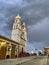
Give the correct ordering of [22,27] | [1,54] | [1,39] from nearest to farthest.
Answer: [1,39] → [1,54] → [22,27]

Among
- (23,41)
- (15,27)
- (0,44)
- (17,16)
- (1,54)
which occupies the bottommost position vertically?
(1,54)

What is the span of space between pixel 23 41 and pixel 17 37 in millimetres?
15664

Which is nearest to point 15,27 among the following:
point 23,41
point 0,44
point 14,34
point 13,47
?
point 14,34

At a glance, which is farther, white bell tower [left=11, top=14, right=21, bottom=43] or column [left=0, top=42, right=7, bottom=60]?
white bell tower [left=11, top=14, right=21, bottom=43]

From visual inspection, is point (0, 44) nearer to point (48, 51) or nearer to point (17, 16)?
point (17, 16)

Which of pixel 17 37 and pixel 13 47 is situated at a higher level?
pixel 17 37

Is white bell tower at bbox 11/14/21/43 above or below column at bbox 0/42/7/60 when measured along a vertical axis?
above

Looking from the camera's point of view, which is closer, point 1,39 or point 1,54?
point 1,39

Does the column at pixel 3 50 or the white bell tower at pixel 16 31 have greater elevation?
the white bell tower at pixel 16 31

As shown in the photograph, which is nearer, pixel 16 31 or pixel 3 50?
pixel 3 50

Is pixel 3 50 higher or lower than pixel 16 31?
lower

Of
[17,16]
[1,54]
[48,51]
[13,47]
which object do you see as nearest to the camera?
[1,54]

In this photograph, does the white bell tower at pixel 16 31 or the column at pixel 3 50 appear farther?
the white bell tower at pixel 16 31

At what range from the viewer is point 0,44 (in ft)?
169
